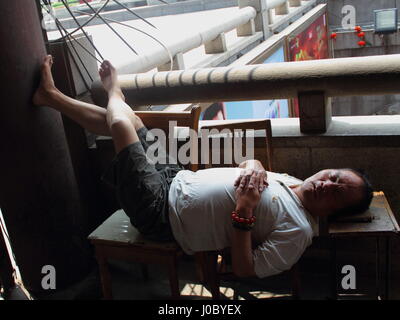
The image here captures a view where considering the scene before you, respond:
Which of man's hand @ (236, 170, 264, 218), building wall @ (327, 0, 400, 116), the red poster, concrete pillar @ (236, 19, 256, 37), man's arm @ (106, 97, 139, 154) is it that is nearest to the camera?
man's hand @ (236, 170, 264, 218)

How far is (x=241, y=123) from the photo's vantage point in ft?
11.0

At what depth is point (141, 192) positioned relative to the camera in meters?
3.04

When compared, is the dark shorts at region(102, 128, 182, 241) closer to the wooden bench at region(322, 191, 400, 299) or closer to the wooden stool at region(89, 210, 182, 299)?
the wooden stool at region(89, 210, 182, 299)

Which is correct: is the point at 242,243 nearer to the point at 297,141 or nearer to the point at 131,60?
the point at 297,141

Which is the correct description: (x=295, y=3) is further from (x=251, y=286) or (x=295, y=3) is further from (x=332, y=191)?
(x=332, y=191)

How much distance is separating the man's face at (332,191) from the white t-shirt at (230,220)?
8cm

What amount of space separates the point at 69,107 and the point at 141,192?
2.69 feet

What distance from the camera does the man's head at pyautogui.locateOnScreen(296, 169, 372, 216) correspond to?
2.77 meters

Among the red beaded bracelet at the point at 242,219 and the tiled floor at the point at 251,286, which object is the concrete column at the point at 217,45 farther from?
the red beaded bracelet at the point at 242,219

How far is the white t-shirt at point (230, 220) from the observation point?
271 centimetres

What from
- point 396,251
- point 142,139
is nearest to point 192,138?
point 142,139

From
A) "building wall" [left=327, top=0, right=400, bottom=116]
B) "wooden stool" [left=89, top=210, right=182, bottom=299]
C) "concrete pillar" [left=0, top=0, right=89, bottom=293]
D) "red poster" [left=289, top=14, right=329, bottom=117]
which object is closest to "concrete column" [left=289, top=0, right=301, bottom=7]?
"red poster" [left=289, top=14, right=329, bottom=117]

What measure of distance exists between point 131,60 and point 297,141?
7.89 feet

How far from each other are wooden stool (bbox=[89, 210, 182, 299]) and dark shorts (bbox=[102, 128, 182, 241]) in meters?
0.07
